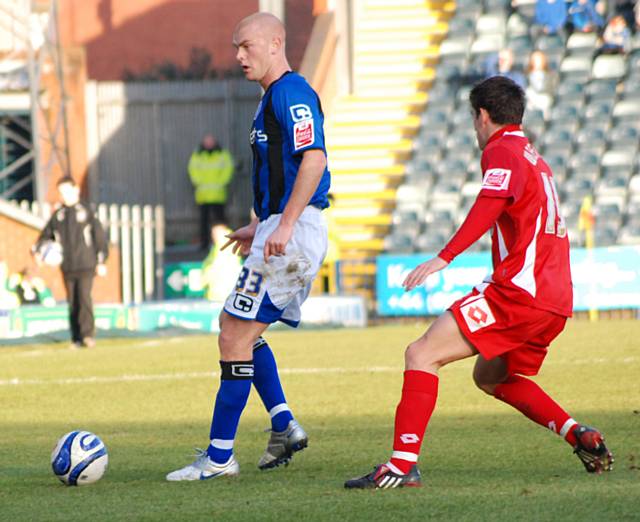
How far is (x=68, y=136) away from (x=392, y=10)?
6.48 meters

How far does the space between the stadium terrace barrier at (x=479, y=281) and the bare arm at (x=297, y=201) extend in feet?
39.4

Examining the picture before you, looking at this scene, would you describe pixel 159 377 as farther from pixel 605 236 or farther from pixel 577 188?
pixel 577 188

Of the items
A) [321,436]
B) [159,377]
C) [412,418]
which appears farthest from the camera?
[159,377]

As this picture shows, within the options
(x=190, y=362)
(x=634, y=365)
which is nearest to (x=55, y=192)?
(x=190, y=362)

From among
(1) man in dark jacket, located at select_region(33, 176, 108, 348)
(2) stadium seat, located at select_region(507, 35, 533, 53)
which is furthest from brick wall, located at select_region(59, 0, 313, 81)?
(1) man in dark jacket, located at select_region(33, 176, 108, 348)

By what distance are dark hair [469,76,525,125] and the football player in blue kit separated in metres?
0.69

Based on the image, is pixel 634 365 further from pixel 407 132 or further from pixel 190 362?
pixel 407 132

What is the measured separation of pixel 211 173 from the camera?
1052 inches

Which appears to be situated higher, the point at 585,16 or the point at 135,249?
the point at 585,16

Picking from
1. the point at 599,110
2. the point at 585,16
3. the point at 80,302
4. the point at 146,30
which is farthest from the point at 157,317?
the point at 146,30

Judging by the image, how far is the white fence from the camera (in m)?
22.3

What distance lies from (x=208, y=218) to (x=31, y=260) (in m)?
5.61

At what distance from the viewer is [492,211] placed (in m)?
6.11

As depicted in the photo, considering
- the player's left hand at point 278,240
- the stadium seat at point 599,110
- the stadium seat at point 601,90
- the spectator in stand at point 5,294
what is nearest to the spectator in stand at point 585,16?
the stadium seat at point 601,90
